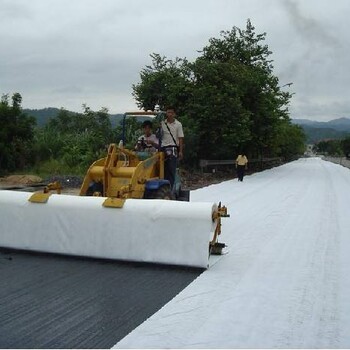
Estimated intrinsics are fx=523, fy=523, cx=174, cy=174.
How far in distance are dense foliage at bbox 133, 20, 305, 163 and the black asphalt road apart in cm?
1743

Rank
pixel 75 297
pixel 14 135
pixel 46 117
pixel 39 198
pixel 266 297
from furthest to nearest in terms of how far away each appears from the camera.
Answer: pixel 46 117, pixel 14 135, pixel 39 198, pixel 266 297, pixel 75 297

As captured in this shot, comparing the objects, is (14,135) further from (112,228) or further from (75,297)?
(75,297)

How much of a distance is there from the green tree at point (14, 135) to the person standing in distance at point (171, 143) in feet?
45.7

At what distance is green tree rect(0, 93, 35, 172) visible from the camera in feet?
72.1

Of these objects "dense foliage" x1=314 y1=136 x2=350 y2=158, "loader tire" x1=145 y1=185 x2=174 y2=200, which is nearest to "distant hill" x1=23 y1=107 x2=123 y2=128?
"loader tire" x1=145 y1=185 x2=174 y2=200

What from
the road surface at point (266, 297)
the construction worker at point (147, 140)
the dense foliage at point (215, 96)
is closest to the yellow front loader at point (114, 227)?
the road surface at point (266, 297)

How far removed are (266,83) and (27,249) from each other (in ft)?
82.7

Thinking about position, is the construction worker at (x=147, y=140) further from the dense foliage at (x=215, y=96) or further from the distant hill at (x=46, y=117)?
the dense foliage at (x=215, y=96)

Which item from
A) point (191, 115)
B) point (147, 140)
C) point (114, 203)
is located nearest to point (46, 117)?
point (191, 115)

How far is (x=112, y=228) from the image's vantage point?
665 centimetres

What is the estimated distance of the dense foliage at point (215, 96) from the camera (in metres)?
25.0

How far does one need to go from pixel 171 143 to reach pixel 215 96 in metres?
16.2

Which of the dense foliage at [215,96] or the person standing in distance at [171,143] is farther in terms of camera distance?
the dense foliage at [215,96]

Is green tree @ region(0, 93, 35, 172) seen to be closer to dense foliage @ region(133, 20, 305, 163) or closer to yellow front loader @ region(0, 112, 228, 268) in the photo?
dense foliage @ region(133, 20, 305, 163)
